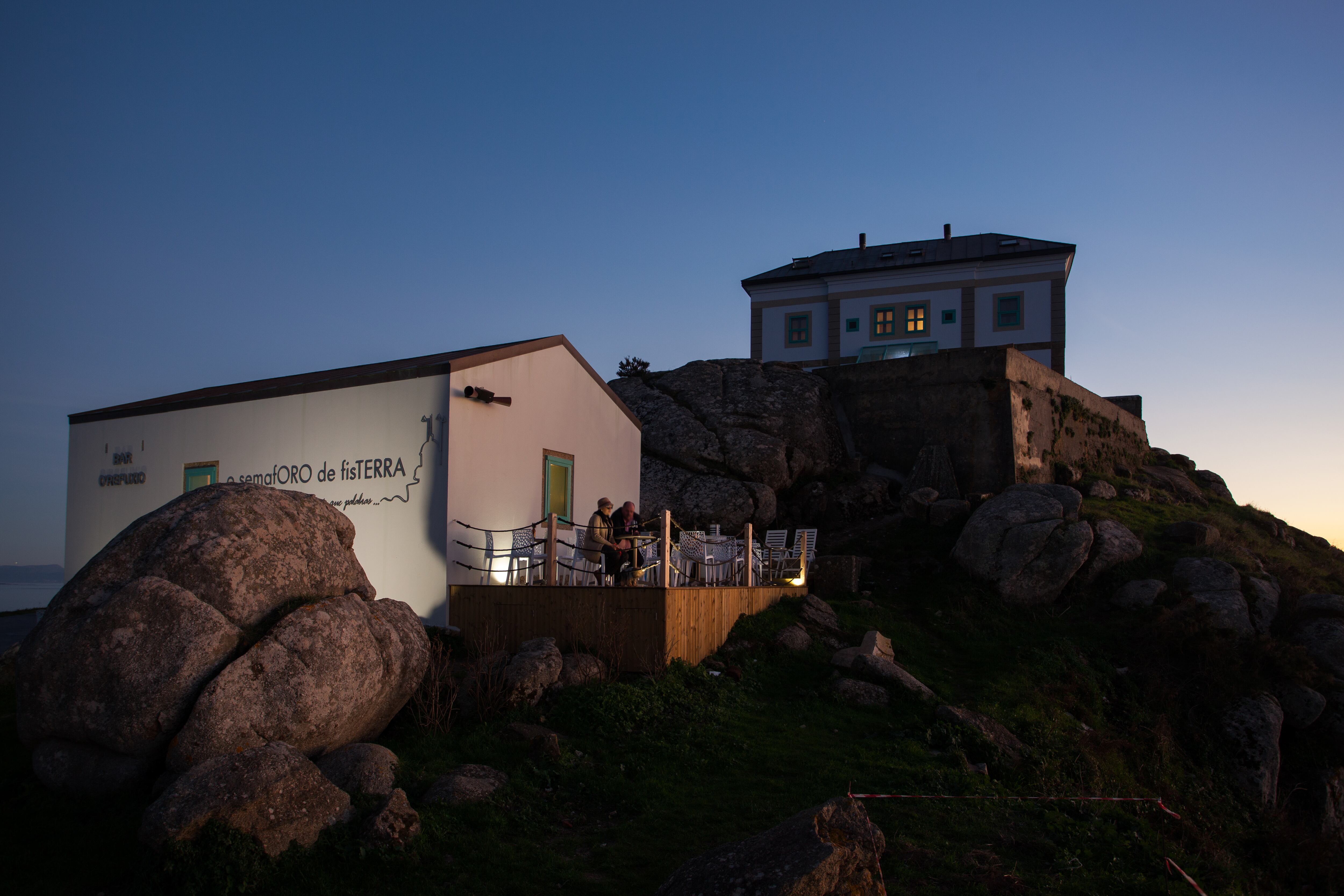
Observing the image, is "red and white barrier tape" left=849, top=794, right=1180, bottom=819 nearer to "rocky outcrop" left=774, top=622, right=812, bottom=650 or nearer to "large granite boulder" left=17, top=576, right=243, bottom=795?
"rocky outcrop" left=774, top=622, right=812, bottom=650

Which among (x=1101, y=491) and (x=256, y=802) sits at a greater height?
(x=1101, y=491)

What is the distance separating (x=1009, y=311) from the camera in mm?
28672

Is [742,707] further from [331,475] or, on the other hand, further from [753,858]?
[331,475]

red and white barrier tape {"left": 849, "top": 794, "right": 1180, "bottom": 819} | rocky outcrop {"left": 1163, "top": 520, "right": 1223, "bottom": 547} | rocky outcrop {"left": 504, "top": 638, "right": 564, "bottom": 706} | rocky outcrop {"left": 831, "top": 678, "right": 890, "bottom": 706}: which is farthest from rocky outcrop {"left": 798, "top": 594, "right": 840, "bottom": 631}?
rocky outcrop {"left": 1163, "top": 520, "right": 1223, "bottom": 547}

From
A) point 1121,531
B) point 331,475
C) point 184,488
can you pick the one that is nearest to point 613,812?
point 331,475

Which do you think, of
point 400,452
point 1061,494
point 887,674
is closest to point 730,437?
point 1061,494

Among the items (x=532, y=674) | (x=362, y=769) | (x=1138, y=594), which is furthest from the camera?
(x=1138, y=594)

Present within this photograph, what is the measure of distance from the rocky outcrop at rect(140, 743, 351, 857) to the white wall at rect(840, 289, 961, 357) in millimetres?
26342

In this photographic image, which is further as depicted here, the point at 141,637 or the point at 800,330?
the point at 800,330

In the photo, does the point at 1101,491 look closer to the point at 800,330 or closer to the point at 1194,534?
the point at 1194,534

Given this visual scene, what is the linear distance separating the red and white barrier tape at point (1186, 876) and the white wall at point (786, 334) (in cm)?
2527

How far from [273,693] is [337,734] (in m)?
0.69

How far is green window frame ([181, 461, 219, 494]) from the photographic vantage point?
524 inches

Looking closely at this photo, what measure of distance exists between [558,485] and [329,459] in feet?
10.9
